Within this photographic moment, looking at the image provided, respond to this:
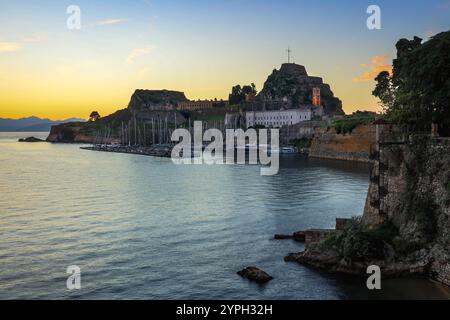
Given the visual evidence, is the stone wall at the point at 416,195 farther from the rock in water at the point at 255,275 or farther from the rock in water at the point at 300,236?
the rock in water at the point at 255,275

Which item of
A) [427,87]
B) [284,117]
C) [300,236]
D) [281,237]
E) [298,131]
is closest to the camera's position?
[427,87]

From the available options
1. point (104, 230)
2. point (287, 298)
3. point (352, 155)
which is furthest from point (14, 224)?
point (352, 155)

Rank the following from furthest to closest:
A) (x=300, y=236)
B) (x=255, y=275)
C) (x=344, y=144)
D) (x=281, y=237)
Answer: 1. (x=344, y=144)
2. (x=281, y=237)
3. (x=300, y=236)
4. (x=255, y=275)

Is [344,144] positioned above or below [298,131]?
A: below

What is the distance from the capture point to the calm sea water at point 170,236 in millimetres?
25781

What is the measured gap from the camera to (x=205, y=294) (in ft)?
82.9

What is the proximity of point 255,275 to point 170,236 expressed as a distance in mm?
11444

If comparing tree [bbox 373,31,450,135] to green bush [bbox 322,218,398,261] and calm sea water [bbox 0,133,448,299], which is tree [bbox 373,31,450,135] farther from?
calm sea water [bbox 0,133,448,299]

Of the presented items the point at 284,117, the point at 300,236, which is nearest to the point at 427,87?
the point at 300,236

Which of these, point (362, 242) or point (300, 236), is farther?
point (300, 236)

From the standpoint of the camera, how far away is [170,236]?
37.2 m

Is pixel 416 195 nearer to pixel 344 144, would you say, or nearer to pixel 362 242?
pixel 362 242

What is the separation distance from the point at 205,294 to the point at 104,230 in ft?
53.2
